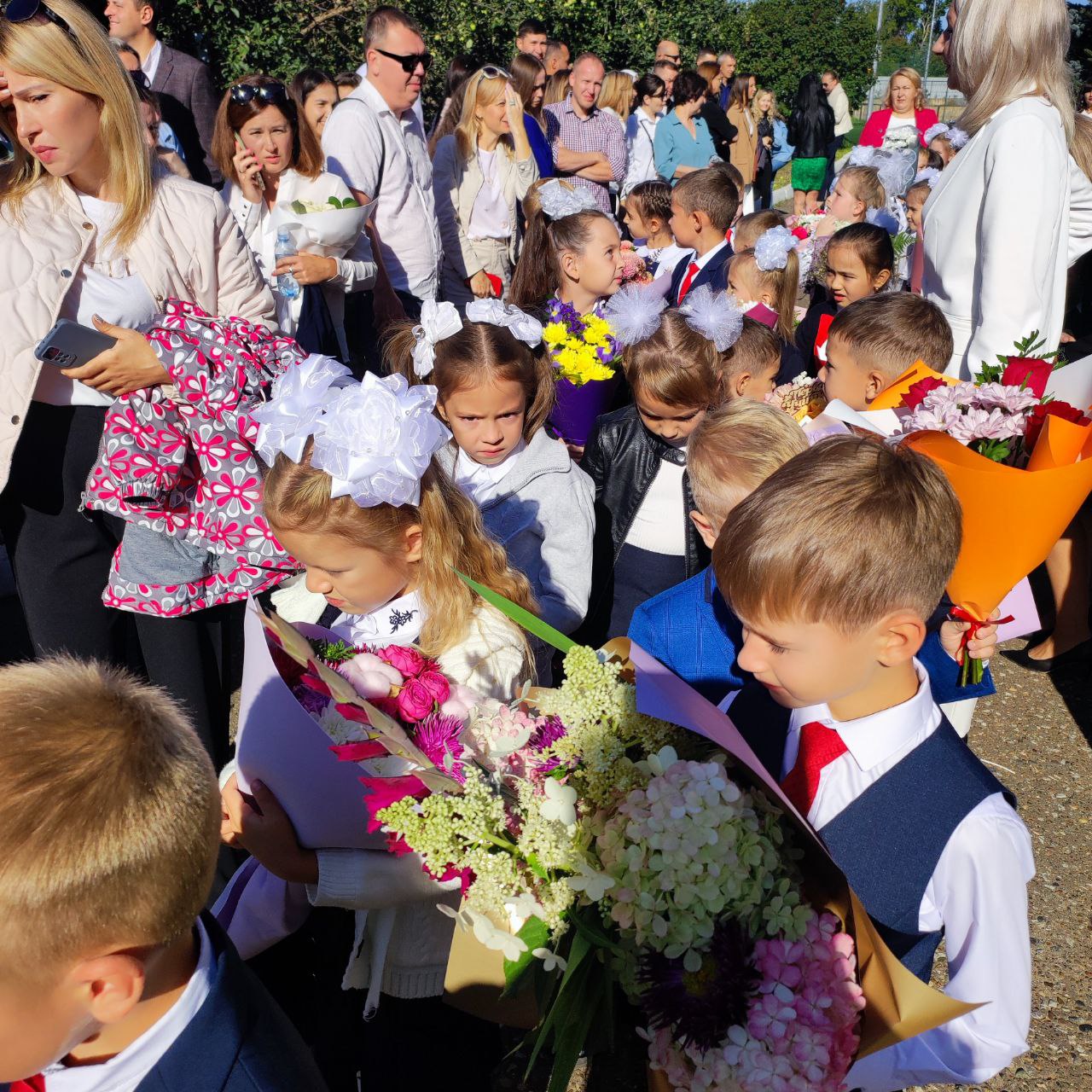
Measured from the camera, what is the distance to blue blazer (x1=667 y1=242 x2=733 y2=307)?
543 cm

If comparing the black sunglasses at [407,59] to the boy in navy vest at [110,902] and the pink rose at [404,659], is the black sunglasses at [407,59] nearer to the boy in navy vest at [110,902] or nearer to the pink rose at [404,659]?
the pink rose at [404,659]

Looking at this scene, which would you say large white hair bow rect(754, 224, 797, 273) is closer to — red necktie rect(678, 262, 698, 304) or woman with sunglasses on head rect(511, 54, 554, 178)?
red necktie rect(678, 262, 698, 304)

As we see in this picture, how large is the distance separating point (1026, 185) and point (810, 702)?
2.35 metres

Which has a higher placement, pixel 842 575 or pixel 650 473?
pixel 842 575

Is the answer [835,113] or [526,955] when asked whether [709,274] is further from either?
[835,113]

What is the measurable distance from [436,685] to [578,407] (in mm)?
2429

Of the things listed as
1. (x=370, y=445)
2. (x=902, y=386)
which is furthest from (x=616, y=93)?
(x=370, y=445)

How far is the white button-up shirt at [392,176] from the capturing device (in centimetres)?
518

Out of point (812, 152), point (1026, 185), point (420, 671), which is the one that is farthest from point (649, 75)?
point (420, 671)

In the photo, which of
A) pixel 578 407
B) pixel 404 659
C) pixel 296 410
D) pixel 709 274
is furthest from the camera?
pixel 709 274

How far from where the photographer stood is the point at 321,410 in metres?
2.14

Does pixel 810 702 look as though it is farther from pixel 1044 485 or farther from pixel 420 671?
pixel 1044 485

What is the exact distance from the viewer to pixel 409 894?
1788mm

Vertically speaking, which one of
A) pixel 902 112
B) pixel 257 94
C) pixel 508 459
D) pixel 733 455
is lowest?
pixel 508 459
